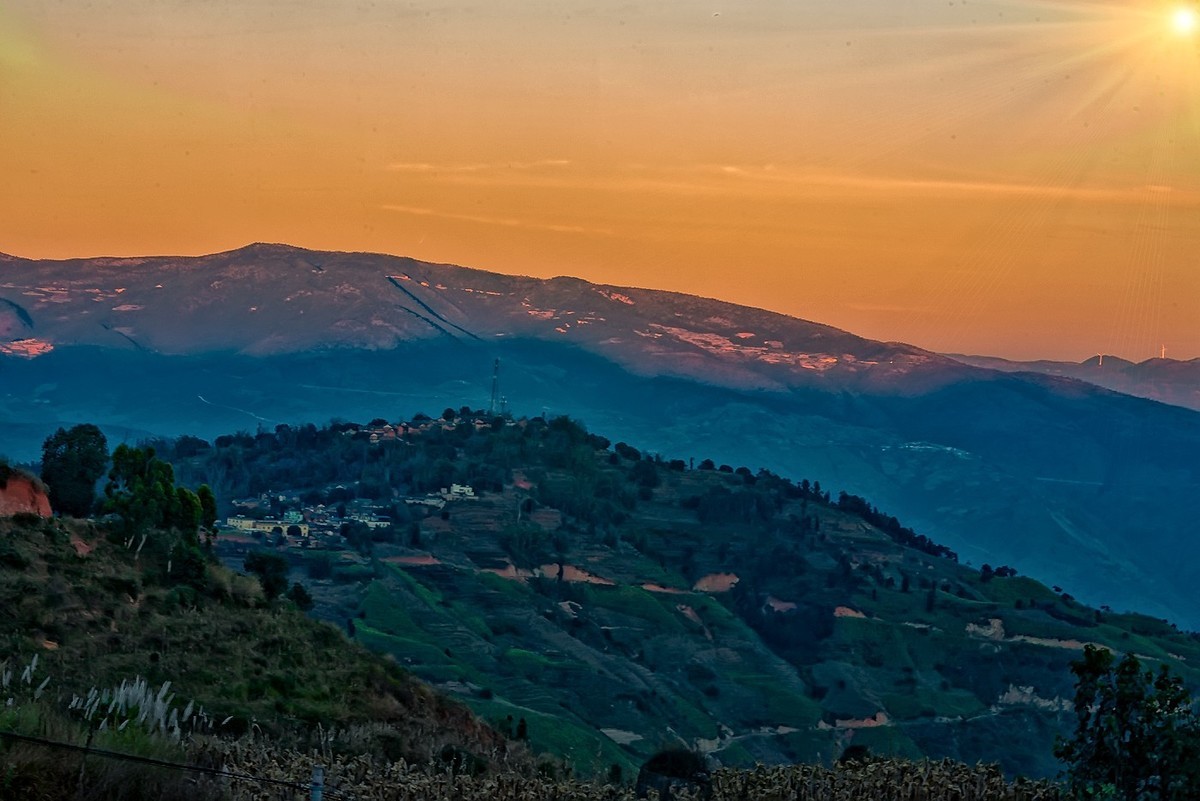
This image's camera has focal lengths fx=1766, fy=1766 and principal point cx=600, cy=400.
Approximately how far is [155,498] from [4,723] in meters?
33.6

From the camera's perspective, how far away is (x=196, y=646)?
40.0 m

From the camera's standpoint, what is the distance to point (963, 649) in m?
133

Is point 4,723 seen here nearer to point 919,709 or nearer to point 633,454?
point 919,709

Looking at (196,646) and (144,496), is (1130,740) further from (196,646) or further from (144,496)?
(144,496)

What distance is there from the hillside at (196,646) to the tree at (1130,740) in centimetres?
1182

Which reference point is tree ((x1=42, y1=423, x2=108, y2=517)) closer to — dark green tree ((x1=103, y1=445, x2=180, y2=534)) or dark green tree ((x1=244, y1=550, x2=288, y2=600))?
dark green tree ((x1=103, y1=445, x2=180, y2=534))

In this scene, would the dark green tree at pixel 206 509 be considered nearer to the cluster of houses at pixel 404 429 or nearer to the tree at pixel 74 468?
the tree at pixel 74 468

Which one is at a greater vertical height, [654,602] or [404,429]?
[404,429]

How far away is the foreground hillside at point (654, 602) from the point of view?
104 meters

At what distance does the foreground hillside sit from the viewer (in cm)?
10412

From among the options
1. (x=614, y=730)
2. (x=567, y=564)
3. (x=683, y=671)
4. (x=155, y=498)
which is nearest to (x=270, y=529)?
(x=567, y=564)

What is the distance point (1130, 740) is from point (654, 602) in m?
112

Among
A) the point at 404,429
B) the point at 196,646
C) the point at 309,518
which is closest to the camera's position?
the point at 196,646

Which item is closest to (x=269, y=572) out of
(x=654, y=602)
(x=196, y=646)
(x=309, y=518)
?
→ (x=196, y=646)
